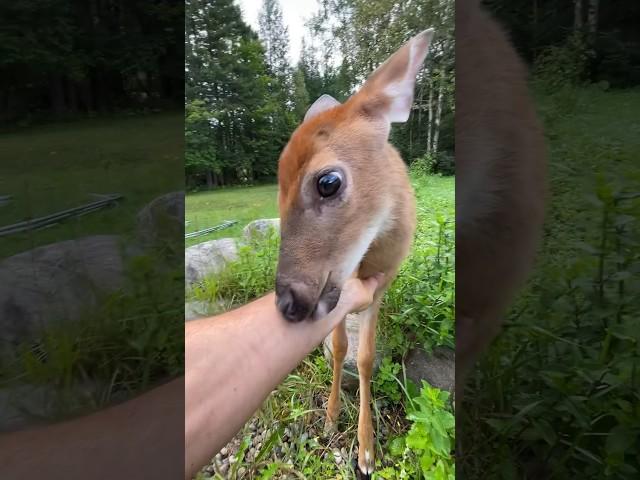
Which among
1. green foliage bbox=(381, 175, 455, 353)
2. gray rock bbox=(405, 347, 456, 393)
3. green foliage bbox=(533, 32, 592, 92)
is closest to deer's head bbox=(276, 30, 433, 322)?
green foliage bbox=(381, 175, 455, 353)

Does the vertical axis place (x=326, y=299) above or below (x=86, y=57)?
below

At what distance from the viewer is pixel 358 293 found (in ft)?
2.82

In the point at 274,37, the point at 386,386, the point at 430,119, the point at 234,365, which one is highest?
the point at 274,37

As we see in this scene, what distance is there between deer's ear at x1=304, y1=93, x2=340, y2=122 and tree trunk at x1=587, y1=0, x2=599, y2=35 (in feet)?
1.49

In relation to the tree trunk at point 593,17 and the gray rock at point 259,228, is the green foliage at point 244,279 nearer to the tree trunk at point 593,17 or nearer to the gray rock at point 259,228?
the gray rock at point 259,228

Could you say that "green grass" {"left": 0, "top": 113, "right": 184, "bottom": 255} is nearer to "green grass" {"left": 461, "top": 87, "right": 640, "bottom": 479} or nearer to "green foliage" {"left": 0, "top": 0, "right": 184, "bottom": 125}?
"green foliage" {"left": 0, "top": 0, "right": 184, "bottom": 125}

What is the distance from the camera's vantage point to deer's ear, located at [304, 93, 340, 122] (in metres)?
0.82

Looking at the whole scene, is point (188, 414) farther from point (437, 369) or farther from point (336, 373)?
point (437, 369)

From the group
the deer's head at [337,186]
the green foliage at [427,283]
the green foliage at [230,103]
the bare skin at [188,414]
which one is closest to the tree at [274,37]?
the green foliage at [230,103]

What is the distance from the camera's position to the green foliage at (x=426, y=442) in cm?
89

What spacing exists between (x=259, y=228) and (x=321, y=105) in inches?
10.3

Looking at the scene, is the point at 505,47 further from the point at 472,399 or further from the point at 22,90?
the point at 22,90

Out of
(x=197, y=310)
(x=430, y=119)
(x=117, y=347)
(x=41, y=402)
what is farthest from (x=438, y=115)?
(x=41, y=402)

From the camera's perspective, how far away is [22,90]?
0.73 metres
